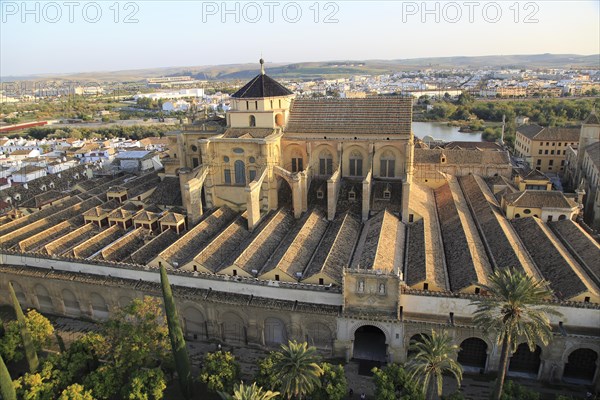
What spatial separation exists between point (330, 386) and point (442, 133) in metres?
102

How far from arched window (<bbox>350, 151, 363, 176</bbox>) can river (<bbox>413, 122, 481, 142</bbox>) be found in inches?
2539

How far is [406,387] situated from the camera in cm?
2161

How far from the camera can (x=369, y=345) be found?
2878 centimetres

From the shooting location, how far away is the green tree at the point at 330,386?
21.8 metres

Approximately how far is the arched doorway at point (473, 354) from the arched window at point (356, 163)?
59.7 ft

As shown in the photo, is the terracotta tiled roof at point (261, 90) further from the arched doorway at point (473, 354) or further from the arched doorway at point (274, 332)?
the arched doorway at point (473, 354)

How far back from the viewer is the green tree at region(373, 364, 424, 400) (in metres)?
21.2

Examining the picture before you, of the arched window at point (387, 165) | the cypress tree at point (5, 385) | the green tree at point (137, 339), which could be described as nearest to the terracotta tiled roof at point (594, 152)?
the arched window at point (387, 165)

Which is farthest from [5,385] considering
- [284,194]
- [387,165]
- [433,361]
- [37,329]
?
[387,165]

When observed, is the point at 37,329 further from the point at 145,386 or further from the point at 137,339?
the point at 145,386

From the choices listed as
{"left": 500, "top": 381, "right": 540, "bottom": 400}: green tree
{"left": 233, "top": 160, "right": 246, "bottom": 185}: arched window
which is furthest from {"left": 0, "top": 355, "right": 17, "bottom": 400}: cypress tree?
{"left": 500, "top": 381, "right": 540, "bottom": 400}: green tree

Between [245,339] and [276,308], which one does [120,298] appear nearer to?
[245,339]

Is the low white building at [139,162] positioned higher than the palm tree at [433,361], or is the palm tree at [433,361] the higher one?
the low white building at [139,162]

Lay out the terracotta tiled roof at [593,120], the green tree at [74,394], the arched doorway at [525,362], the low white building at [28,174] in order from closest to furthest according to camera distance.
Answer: the green tree at [74,394] < the arched doorway at [525,362] < the terracotta tiled roof at [593,120] < the low white building at [28,174]
